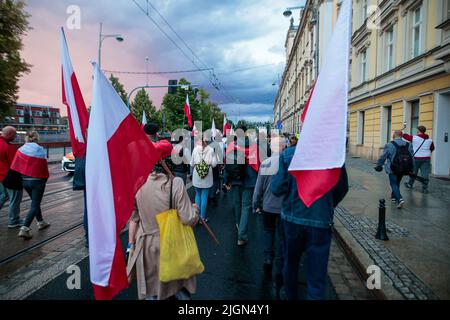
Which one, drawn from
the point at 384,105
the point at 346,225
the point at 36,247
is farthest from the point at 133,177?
the point at 384,105

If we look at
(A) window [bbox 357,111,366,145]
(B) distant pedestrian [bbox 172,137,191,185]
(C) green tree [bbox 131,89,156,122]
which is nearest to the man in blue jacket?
(B) distant pedestrian [bbox 172,137,191,185]

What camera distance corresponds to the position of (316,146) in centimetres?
246

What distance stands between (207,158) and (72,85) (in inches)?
118

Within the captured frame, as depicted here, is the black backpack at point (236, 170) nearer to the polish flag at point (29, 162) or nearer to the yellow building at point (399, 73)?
the polish flag at point (29, 162)

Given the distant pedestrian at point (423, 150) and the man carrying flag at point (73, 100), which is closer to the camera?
the man carrying flag at point (73, 100)

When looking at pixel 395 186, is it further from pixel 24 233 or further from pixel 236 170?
pixel 24 233

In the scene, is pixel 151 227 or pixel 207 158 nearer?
pixel 151 227

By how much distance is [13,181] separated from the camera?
18.7 feet

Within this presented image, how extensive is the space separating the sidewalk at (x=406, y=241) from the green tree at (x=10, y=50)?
25.8m

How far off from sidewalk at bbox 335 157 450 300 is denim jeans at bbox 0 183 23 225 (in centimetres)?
582

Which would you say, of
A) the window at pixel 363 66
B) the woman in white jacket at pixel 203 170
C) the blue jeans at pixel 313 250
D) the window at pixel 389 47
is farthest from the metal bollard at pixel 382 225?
the window at pixel 363 66

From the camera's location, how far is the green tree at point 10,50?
23406mm

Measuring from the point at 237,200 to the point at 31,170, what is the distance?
3.64 m

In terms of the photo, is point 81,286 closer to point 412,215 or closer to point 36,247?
point 36,247
